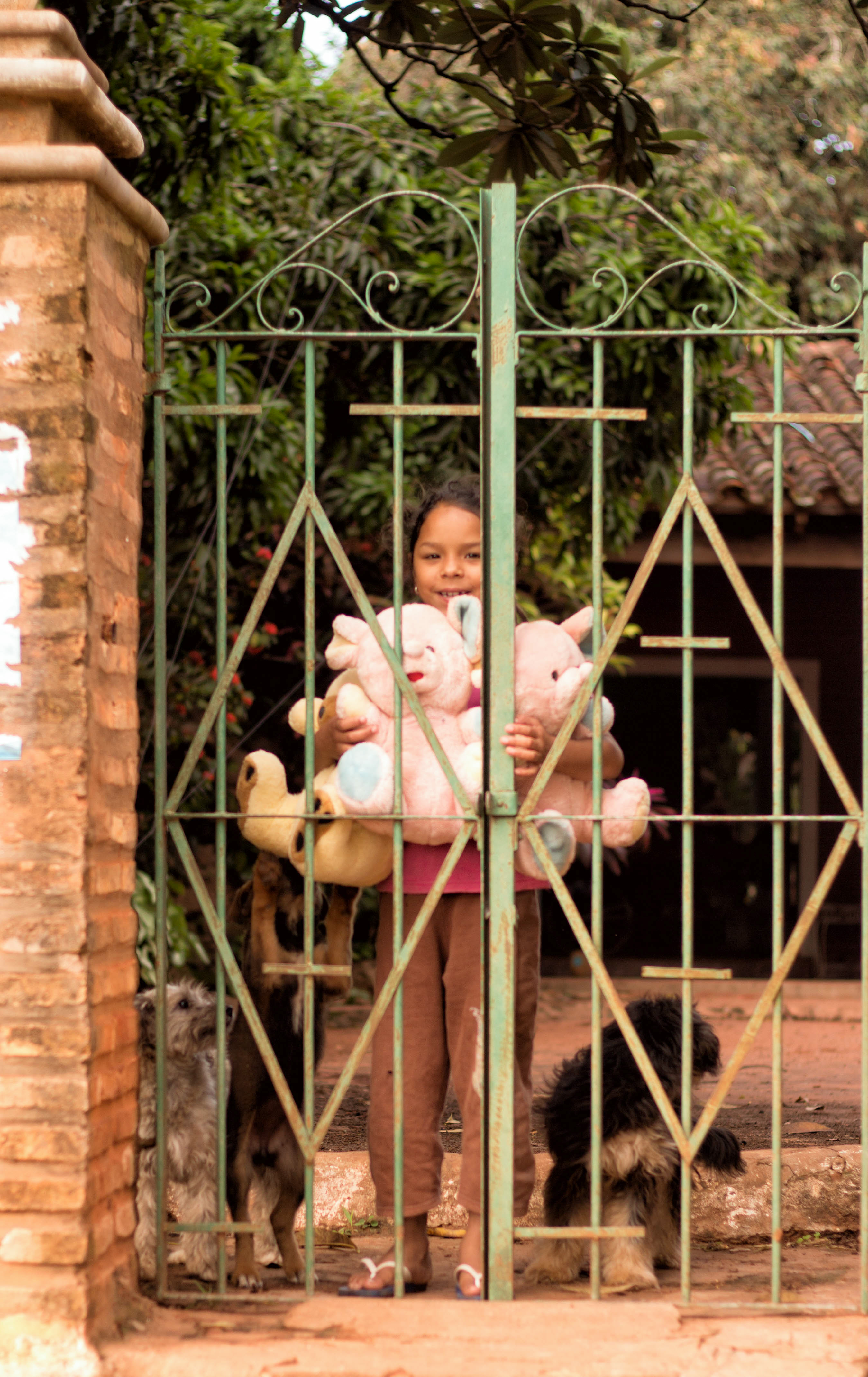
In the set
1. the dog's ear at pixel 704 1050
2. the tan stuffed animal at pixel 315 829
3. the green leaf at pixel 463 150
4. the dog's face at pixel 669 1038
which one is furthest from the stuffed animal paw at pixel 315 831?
the green leaf at pixel 463 150

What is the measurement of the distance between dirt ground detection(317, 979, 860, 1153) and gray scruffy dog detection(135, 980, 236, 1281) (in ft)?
3.66

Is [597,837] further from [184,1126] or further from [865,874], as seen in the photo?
[184,1126]

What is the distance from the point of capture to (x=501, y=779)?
3.03 meters

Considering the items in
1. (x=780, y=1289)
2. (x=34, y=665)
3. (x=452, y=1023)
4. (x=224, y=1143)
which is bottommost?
(x=780, y=1289)

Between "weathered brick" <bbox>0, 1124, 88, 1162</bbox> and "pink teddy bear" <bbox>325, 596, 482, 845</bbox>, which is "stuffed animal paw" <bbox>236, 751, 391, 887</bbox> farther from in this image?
"weathered brick" <bbox>0, 1124, 88, 1162</bbox>

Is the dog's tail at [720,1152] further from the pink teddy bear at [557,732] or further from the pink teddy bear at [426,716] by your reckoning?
the pink teddy bear at [426,716]

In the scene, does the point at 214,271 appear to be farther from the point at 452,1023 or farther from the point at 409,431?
the point at 452,1023

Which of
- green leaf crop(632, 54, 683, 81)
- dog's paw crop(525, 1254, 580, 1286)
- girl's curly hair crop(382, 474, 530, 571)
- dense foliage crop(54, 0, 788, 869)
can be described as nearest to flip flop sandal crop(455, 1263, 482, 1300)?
dog's paw crop(525, 1254, 580, 1286)

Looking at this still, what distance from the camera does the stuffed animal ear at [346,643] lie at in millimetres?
3232

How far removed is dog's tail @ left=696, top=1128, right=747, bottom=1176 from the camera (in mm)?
3432

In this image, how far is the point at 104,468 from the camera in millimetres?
2842

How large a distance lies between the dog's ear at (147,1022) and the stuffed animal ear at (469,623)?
107 centimetres

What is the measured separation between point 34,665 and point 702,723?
347 inches

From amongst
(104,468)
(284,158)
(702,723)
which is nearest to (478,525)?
(104,468)
